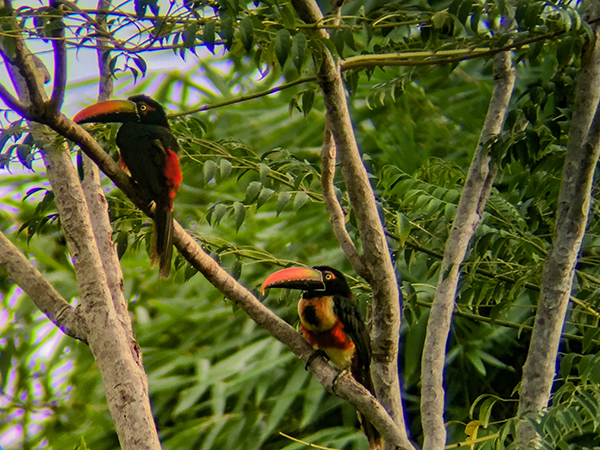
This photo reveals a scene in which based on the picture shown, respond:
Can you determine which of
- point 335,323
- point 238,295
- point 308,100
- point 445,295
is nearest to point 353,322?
point 335,323

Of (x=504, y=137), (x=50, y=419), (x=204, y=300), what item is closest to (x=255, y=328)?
(x=204, y=300)

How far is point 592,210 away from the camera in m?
2.86

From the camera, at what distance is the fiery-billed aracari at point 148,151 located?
254 centimetres

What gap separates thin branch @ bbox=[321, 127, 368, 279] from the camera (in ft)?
7.46

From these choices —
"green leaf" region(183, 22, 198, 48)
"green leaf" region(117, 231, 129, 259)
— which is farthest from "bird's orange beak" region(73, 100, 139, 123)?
"green leaf" region(183, 22, 198, 48)

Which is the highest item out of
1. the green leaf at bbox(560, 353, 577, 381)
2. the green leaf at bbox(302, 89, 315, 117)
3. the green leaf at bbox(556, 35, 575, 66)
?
the green leaf at bbox(302, 89, 315, 117)

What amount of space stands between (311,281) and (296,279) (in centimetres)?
7

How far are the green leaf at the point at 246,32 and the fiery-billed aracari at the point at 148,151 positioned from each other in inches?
36.0

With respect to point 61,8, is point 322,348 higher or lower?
Result: lower

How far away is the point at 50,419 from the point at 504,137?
372cm

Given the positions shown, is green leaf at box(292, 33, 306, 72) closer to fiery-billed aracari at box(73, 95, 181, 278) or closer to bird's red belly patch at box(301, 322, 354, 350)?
fiery-billed aracari at box(73, 95, 181, 278)

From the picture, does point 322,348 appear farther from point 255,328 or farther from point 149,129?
point 255,328

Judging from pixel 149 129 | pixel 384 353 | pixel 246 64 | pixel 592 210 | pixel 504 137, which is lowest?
pixel 384 353

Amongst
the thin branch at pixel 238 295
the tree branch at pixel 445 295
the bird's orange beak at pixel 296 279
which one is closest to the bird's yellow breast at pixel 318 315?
the bird's orange beak at pixel 296 279
